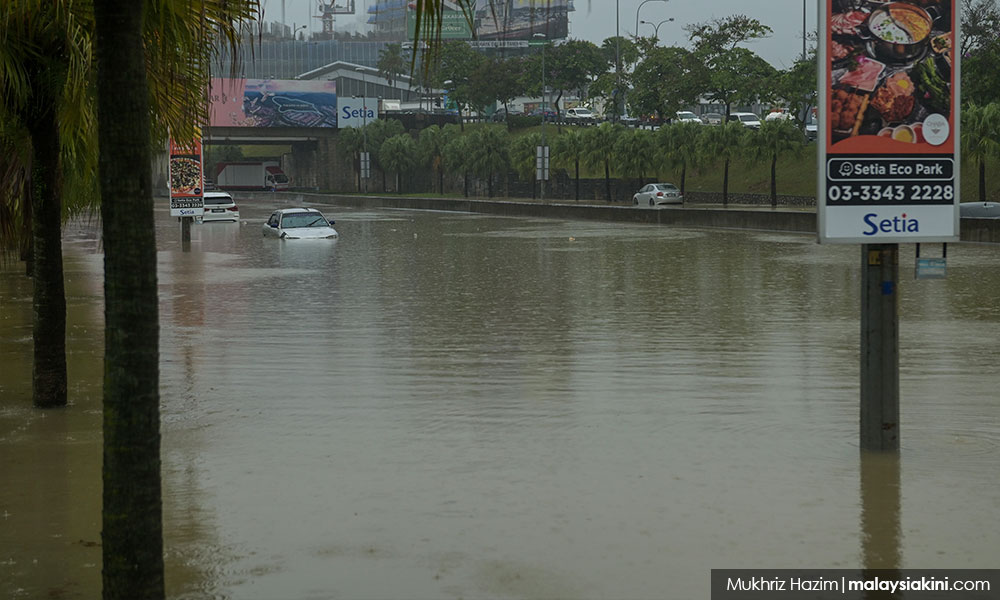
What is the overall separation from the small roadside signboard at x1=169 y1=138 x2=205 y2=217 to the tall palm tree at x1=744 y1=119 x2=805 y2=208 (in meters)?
32.7

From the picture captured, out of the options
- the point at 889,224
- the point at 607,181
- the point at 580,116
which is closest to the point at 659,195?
the point at 607,181

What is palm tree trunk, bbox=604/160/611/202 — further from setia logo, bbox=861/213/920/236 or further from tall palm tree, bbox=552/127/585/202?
setia logo, bbox=861/213/920/236

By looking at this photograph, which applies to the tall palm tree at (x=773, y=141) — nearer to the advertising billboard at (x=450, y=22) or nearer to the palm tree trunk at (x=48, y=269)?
the advertising billboard at (x=450, y=22)

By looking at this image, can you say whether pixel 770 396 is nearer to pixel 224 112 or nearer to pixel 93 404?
pixel 93 404

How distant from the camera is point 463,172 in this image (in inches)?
3627

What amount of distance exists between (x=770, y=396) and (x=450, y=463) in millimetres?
4062

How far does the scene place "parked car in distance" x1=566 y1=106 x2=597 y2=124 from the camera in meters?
→ 120

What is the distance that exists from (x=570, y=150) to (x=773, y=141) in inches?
741

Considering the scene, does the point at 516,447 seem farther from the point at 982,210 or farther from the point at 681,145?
the point at 681,145

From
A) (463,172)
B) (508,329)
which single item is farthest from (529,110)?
(508,329)

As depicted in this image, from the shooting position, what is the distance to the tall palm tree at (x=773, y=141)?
63.7 metres

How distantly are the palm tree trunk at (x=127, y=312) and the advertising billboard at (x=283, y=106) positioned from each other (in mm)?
105603

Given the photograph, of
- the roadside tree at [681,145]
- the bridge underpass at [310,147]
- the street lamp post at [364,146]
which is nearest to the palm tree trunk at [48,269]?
the roadside tree at [681,145]

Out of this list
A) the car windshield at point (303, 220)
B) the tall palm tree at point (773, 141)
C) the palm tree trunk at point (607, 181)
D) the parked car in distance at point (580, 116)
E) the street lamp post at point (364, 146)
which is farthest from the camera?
the parked car in distance at point (580, 116)
